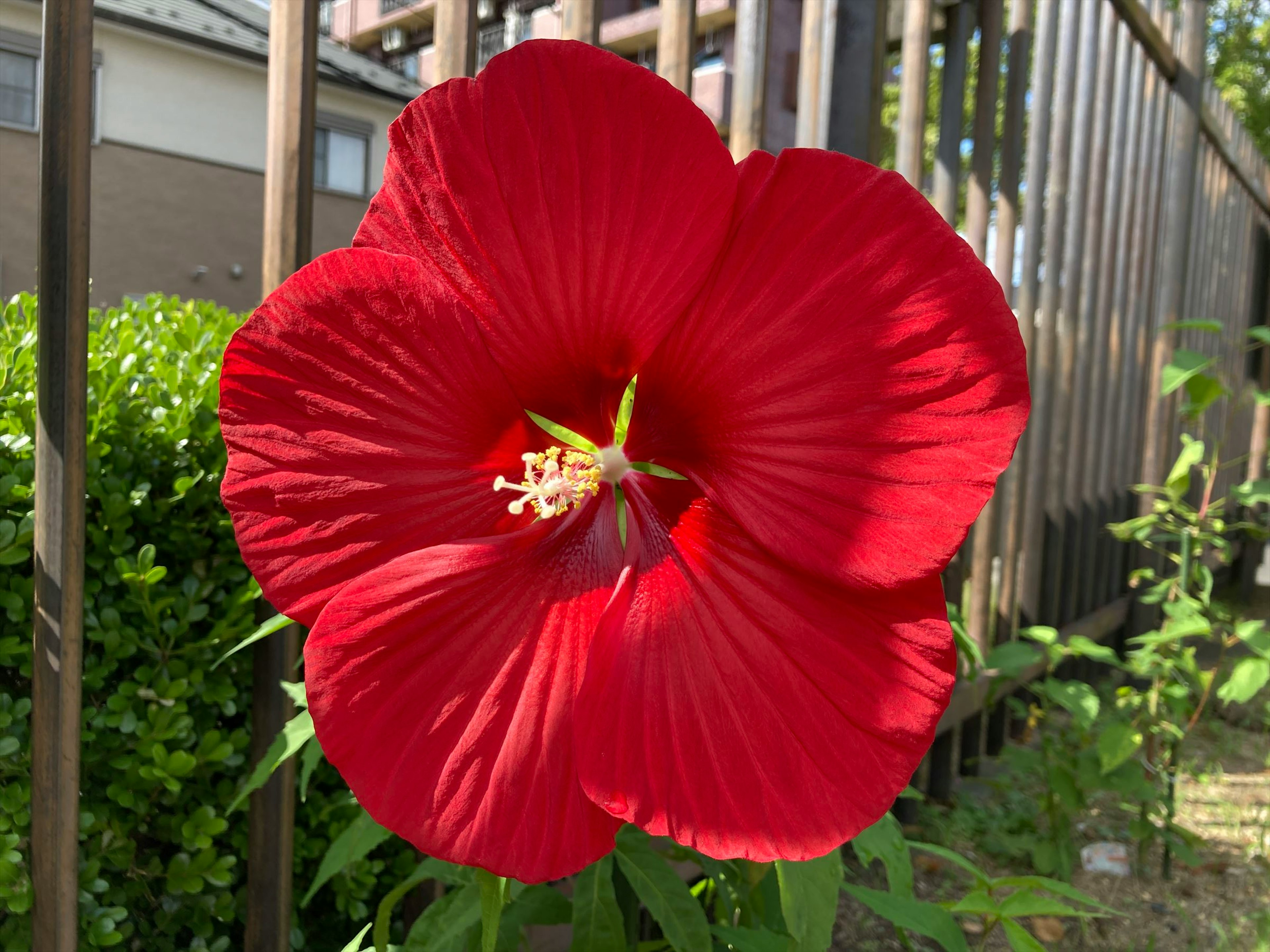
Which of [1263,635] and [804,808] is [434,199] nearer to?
[804,808]

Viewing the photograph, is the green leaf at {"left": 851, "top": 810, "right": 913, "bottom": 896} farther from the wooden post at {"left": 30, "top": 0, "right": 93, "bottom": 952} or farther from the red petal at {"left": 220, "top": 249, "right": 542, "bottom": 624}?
the wooden post at {"left": 30, "top": 0, "right": 93, "bottom": 952}

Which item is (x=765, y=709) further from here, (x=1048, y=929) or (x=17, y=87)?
(x=17, y=87)

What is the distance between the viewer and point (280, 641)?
123 centimetres

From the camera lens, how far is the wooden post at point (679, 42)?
1527 millimetres

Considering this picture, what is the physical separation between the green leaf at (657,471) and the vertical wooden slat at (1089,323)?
314 cm

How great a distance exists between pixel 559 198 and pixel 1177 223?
14.2ft

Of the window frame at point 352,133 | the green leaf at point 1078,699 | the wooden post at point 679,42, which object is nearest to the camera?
the wooden post at point 679,42

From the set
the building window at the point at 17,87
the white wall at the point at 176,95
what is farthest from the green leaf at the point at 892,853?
the building window at the point at 17,87

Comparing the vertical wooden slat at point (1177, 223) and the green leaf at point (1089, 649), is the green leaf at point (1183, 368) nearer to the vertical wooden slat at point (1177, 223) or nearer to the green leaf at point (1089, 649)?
the green leaf at point (1089, 649)

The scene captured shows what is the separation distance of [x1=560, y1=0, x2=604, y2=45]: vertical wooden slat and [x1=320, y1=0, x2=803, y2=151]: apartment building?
4267 mm

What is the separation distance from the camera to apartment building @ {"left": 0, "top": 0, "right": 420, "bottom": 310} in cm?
1134

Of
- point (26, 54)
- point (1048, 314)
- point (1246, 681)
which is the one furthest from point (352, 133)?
point (1246, 681)

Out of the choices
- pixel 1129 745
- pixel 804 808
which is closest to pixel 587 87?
pixel 804 808

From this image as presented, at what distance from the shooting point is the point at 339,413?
1.91 ft
